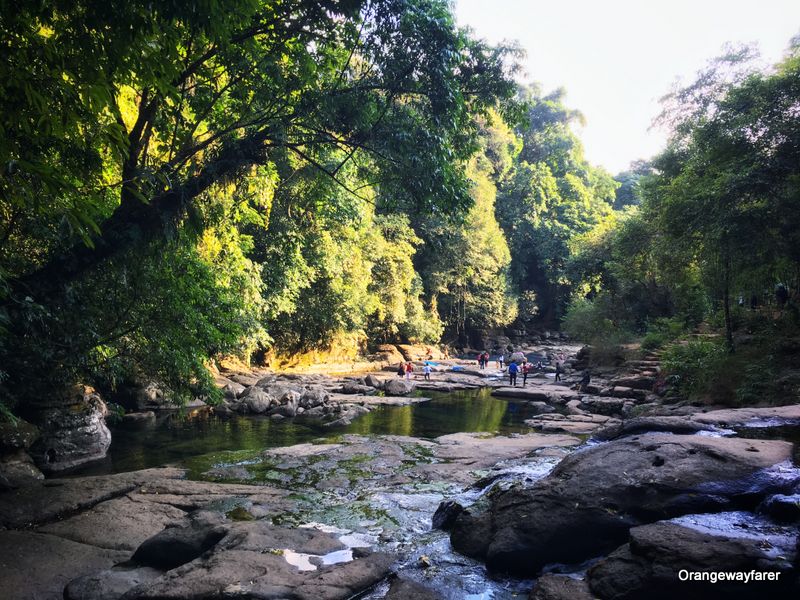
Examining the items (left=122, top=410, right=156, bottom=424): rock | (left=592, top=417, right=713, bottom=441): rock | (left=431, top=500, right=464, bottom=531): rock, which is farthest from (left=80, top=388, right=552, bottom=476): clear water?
(left=592, top=417, right=713, bottom=441): rock

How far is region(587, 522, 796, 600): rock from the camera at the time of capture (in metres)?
3.39

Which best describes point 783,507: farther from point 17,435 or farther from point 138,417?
point 138,417

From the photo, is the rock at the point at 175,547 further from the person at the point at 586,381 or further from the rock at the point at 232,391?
the person at the point at 586,381

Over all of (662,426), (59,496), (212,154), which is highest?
(212,154)

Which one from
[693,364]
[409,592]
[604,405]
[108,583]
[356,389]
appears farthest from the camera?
[356,389]

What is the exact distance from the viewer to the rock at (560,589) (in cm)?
375

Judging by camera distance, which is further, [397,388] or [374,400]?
[397,388]

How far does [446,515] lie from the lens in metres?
6.08

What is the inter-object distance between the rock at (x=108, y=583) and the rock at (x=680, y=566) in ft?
13.9

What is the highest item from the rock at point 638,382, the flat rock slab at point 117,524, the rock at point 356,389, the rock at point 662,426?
the rock at point 662,426

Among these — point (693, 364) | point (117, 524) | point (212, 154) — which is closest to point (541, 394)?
point (693, 364)

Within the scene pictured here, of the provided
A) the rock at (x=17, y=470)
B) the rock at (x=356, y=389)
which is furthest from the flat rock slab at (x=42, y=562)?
the rock at (x=356, y=389)

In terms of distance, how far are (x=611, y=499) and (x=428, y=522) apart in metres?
2.50

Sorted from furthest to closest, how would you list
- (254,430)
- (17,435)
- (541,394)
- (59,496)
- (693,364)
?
(541,394), (693,364), (254,430), (17,435), (59,496)
